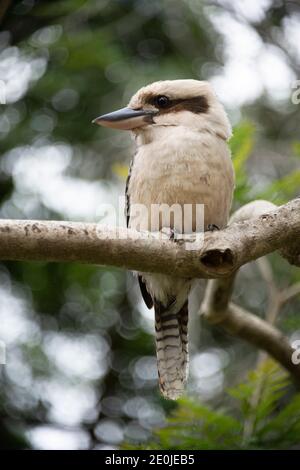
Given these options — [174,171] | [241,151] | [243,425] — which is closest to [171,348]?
[243,425]

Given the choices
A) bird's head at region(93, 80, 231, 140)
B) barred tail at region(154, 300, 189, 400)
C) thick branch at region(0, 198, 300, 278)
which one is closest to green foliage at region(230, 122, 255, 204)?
bird's head at region(93, 80, 231, 140)

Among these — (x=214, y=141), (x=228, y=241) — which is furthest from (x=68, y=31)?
(x=228, y=241)

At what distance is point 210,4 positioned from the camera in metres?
5.39

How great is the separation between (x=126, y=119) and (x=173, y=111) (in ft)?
0.81

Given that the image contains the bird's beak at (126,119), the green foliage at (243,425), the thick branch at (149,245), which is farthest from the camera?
the bird's beak at (126,119)

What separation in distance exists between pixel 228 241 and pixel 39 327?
2409 mm

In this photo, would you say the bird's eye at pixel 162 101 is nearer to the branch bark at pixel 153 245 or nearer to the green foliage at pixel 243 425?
the branch bark at pixel 153 245

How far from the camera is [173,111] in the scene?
3.93 metres

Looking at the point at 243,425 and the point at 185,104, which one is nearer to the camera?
the point at 243,425

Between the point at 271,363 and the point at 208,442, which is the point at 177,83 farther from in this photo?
the point at 208,442

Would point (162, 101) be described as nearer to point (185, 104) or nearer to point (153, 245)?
point (185, 104)

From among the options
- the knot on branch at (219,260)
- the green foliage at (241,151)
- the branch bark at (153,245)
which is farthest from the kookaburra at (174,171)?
the knot on branch at (219,260)

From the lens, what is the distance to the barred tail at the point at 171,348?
394cm

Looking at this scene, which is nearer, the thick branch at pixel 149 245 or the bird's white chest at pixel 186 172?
the thick branch at pixel 149 245
